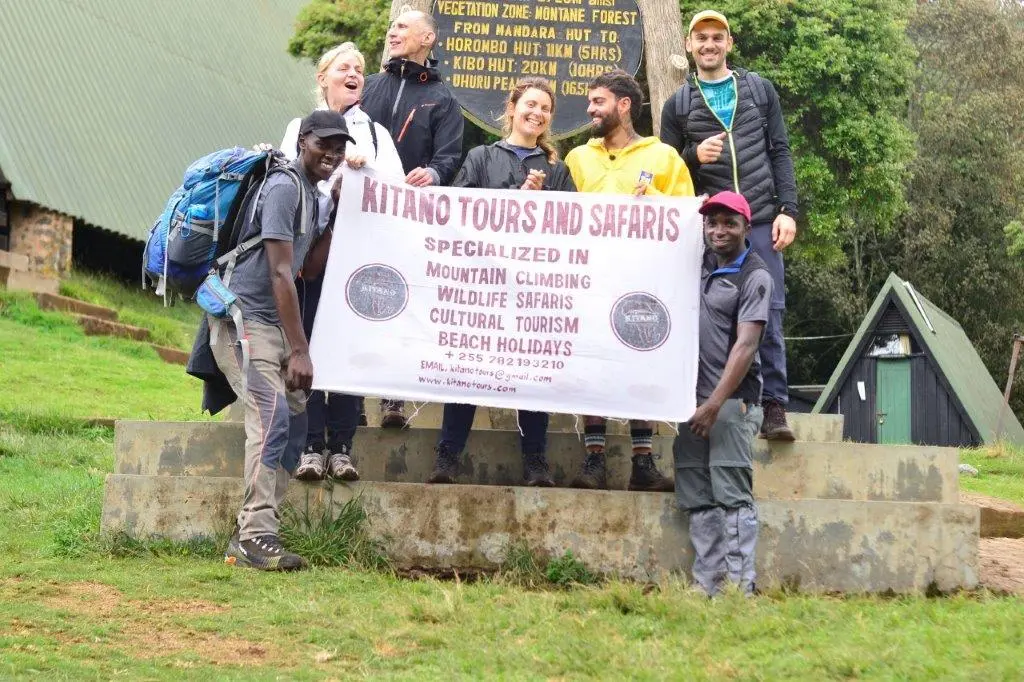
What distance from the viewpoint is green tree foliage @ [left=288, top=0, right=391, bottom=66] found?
2200 centimetres

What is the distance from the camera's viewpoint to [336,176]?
732 centimetres

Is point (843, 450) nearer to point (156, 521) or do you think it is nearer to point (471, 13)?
point (156, 521)

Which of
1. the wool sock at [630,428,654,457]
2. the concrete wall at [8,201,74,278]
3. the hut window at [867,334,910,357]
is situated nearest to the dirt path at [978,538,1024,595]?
the wool sock at [630,428,654,457]

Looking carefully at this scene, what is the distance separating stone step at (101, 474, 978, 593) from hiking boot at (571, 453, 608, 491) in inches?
11.0

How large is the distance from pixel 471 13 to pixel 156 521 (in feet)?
14.4

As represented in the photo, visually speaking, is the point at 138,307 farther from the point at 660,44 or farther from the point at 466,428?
the point at 466,428

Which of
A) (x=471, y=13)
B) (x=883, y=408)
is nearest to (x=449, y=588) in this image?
(x=471, y=13)

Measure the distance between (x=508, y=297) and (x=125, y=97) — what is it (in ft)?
68.0

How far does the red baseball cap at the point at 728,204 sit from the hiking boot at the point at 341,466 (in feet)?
6.57

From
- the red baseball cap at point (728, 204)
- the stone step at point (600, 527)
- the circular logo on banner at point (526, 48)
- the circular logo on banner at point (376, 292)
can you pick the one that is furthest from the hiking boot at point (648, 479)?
the circular logo on banner at point (526, 48)

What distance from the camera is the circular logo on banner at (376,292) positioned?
7105mm

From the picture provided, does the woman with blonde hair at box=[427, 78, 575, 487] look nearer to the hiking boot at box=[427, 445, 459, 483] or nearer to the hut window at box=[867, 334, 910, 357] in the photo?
the hiking boot at box=[427, 445, 459, 483]

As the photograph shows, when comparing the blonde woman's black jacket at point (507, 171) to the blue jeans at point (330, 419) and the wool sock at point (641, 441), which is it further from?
the wool sock at point (641, 441)

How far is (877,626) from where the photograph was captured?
5.53 meters
